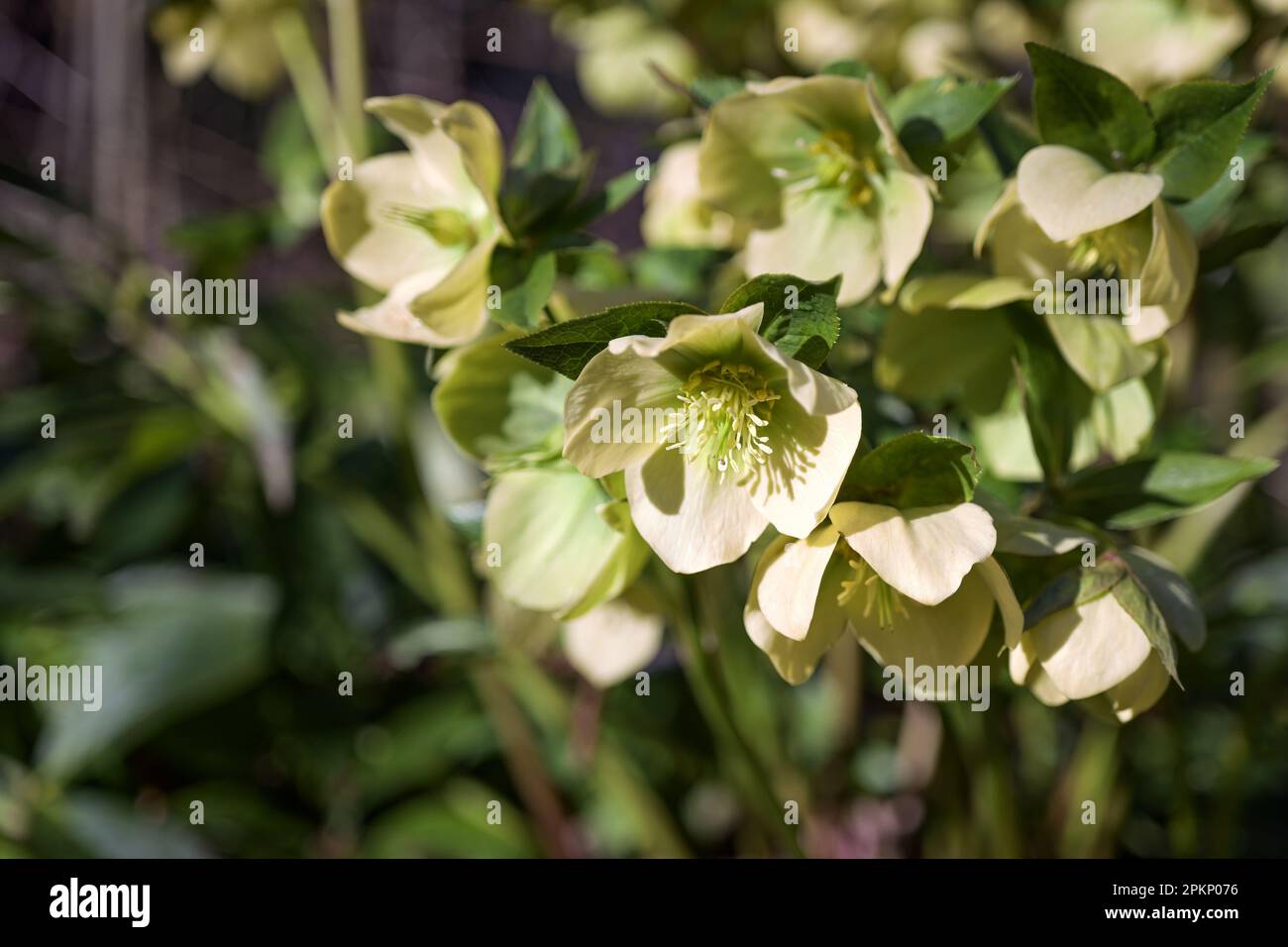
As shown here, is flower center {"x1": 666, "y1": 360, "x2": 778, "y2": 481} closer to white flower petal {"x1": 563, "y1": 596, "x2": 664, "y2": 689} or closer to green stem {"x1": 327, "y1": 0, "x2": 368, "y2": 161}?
white flower petal {"x1": 563, "y1": 596, "x2": 664, "y2": 689}

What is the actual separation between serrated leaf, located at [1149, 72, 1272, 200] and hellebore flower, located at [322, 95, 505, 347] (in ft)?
0.95

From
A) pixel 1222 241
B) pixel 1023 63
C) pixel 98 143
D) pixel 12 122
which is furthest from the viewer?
pixel 12 122

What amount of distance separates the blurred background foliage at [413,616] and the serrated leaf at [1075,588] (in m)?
0.22

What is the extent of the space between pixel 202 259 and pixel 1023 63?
2.48ft

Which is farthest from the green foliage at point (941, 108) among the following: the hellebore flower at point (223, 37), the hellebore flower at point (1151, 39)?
the hellebore flower at point (223, 37)

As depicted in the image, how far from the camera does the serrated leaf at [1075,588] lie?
45 centimetres

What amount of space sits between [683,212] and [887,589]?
27 cm

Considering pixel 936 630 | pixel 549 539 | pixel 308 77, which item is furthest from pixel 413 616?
pixel 936 630

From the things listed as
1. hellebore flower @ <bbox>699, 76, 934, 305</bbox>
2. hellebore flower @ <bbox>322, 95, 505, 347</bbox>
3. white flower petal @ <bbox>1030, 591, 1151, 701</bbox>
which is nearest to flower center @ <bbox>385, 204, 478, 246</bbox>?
hellebore flower @ <bbox>322, 95, 505, 347</bbox>

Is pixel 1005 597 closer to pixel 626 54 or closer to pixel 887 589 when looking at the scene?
pixel 887 589

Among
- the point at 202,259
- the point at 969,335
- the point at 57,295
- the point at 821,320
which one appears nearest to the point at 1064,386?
the point at 969,335

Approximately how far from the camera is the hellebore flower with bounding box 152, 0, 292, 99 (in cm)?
94
